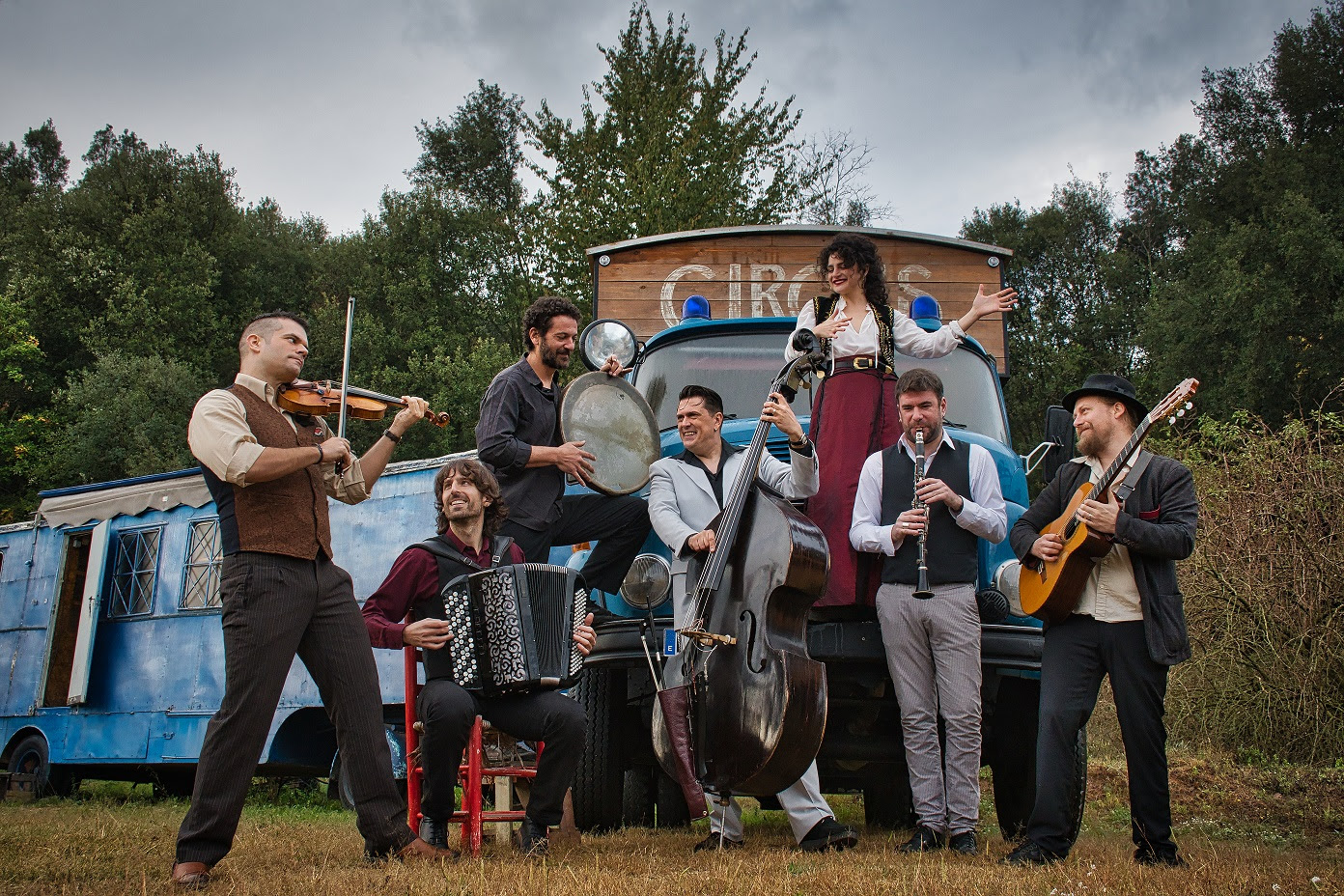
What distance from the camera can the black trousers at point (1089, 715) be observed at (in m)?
4.44

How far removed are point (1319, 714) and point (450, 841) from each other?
23.3 feet

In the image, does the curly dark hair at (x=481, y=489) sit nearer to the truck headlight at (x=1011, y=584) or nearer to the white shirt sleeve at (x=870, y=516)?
the white shirt sleeve at (x=870, y=516)

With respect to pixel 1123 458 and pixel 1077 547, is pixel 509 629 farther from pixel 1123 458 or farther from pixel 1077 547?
pixel 1123 458

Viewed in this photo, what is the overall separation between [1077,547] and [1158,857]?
47.0 inches

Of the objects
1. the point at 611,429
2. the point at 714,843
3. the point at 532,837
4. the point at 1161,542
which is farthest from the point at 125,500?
the point at 1161,542

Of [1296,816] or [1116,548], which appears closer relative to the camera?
[1116,548]

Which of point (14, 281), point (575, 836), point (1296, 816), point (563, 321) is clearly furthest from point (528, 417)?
point (14, 281)

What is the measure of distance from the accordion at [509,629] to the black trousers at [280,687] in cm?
40

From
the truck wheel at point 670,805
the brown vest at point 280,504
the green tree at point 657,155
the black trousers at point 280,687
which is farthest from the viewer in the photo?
the green tree at point 657,155

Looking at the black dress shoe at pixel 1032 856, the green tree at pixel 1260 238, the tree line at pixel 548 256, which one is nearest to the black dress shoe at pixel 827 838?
the black dress shoe at pixel 1032 856

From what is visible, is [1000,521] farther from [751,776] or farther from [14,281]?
[14,281]

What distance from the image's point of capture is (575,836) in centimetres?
521

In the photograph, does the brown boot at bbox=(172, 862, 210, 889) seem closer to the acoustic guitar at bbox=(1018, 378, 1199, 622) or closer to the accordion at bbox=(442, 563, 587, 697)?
the accordion at bbox=(442, 563, 587, 697)

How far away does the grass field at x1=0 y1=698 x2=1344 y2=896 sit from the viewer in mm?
3742
